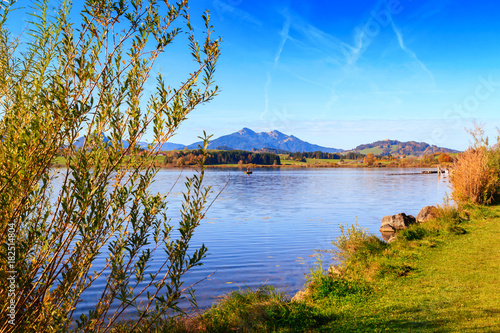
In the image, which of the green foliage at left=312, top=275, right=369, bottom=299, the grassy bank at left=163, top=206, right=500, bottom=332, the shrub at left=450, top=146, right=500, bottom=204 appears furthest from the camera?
the shrub at left=450, top=146, right=500, bottom=204

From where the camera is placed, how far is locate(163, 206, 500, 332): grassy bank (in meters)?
5.83

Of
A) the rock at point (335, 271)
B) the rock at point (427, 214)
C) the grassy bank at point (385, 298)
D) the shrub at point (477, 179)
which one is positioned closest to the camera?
the grassy bank at point (385, 298)

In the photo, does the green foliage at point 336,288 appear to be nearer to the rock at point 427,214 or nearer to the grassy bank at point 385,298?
the grassy bank at point 385,298

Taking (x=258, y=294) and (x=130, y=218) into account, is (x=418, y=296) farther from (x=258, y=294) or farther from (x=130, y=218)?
(x=130, y=218)

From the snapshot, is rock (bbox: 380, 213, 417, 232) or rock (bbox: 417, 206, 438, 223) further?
rock (bbox: 380, 213, 417, 232)

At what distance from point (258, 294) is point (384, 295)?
9.45 feet

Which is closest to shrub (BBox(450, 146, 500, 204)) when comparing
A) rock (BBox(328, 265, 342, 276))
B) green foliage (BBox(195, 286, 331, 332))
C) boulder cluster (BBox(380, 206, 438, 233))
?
boulder cluster (BBox(380, 206, 438, 233))

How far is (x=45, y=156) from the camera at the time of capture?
3.48 metres

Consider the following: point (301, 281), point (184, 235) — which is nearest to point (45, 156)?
point (184, 235)

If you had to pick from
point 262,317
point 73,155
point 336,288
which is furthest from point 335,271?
point 73,155

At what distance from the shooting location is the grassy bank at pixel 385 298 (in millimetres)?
5832

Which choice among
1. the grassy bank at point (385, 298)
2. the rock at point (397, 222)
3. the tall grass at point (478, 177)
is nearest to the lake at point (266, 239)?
the rock at point (397, 222)

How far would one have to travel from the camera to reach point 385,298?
6980mm

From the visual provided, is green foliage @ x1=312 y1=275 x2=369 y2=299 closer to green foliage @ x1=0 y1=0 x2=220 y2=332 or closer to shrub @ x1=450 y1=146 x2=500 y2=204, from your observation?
green foliage @ x1=0 y1=0 x2=220 y2=332
